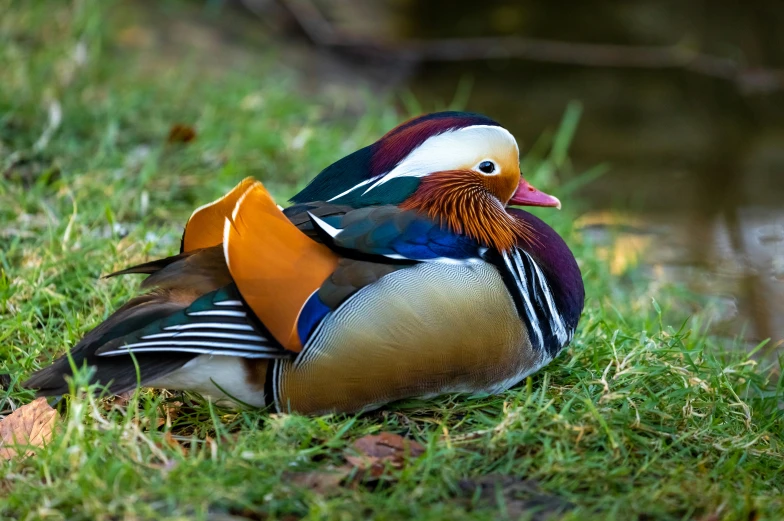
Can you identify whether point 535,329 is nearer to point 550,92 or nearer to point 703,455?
point 703,455

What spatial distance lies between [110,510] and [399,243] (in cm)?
86

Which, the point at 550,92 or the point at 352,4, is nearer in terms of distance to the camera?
the point at 550,92

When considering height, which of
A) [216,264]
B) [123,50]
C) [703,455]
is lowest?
[703,455]

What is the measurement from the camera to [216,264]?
7.30ft

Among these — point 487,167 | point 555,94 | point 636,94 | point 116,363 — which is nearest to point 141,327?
point 116,363

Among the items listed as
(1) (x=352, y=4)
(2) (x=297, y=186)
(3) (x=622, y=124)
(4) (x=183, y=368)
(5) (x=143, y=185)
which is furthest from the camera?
(1) (x=352, y=4)

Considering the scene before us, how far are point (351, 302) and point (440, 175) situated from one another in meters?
0.46

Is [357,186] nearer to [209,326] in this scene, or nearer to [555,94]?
[209,326]

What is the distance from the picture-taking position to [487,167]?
8.08ft

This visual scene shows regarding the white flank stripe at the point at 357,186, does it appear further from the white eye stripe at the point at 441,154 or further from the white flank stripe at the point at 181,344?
the white flank stripe at the point at 181,344

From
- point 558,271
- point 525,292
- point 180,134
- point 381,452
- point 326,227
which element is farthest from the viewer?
point 180,134

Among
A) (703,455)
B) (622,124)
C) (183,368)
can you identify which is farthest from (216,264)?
(622,124)

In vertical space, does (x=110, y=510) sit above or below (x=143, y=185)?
below

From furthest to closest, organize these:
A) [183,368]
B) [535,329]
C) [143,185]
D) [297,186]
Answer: [297,186] → [143,185] → [535,329] → [183,368]
